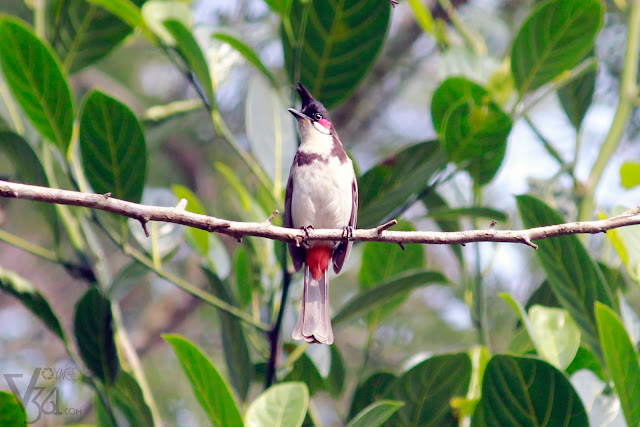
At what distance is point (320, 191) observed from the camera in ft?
9.13

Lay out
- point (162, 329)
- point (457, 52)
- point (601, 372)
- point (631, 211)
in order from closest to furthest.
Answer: point (631, 211)
point (601, 372)
point (457, 52)
point (162, 329)

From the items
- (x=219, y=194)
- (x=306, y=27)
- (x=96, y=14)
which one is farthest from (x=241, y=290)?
(x=219, y=194)

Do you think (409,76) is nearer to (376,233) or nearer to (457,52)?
(457,52)

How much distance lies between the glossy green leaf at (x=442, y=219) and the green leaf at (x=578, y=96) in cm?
58

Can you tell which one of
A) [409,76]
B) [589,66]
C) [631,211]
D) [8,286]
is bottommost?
[631,211]

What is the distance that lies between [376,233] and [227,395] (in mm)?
558

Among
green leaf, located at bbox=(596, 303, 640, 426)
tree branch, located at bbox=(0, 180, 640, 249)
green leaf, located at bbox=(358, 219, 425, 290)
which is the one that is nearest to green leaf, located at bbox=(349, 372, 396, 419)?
green leaf, located at bbox=(358, 219, 425, 290)

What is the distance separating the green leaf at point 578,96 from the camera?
2451 mm

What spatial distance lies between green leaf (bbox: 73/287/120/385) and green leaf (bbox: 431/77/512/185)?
1146 mm

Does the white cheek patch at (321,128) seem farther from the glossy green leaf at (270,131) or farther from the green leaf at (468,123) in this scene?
the green leaf at (468,123)

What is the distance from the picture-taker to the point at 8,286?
2.00 m

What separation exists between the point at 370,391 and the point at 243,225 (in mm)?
711
